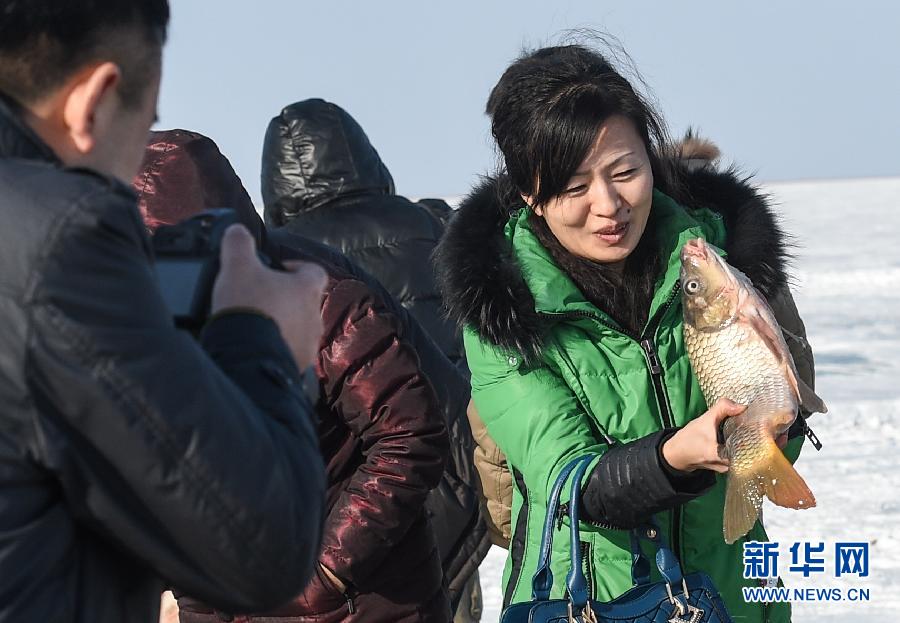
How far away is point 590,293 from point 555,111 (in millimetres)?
422

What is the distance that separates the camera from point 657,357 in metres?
2.96

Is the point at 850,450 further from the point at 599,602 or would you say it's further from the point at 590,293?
the point at 599,602

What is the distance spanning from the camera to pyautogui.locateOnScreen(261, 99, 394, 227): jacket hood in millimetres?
5598

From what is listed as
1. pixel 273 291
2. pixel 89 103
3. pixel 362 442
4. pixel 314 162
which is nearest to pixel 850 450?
pixel 314 162

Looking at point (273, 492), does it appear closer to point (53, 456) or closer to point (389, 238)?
point (53, 456)

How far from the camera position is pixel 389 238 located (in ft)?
18.0

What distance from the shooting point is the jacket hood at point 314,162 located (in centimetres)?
560

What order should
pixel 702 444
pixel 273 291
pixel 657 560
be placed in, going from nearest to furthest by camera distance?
pixel 273 291
pixel 702 444
pixel 657 560

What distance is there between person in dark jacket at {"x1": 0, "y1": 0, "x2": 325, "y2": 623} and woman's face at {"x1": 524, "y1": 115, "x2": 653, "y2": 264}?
1537 millimetres

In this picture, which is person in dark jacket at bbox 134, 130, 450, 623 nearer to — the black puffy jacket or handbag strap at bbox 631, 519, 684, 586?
handbag strap at bbox 631, 519, 684, 586

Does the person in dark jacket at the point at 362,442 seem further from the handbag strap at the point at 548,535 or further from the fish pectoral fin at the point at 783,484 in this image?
the fish pectoral fin at the point at 783,484

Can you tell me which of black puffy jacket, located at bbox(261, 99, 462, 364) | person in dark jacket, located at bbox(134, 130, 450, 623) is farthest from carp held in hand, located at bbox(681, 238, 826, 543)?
black puffy jacket, located at bbox(261, 99, 462, 364)

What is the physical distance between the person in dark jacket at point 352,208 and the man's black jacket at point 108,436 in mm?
3539

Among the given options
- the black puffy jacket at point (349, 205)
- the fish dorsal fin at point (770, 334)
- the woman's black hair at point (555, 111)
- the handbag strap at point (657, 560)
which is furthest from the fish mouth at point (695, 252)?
the black puffy jacket at point (349, 205)
